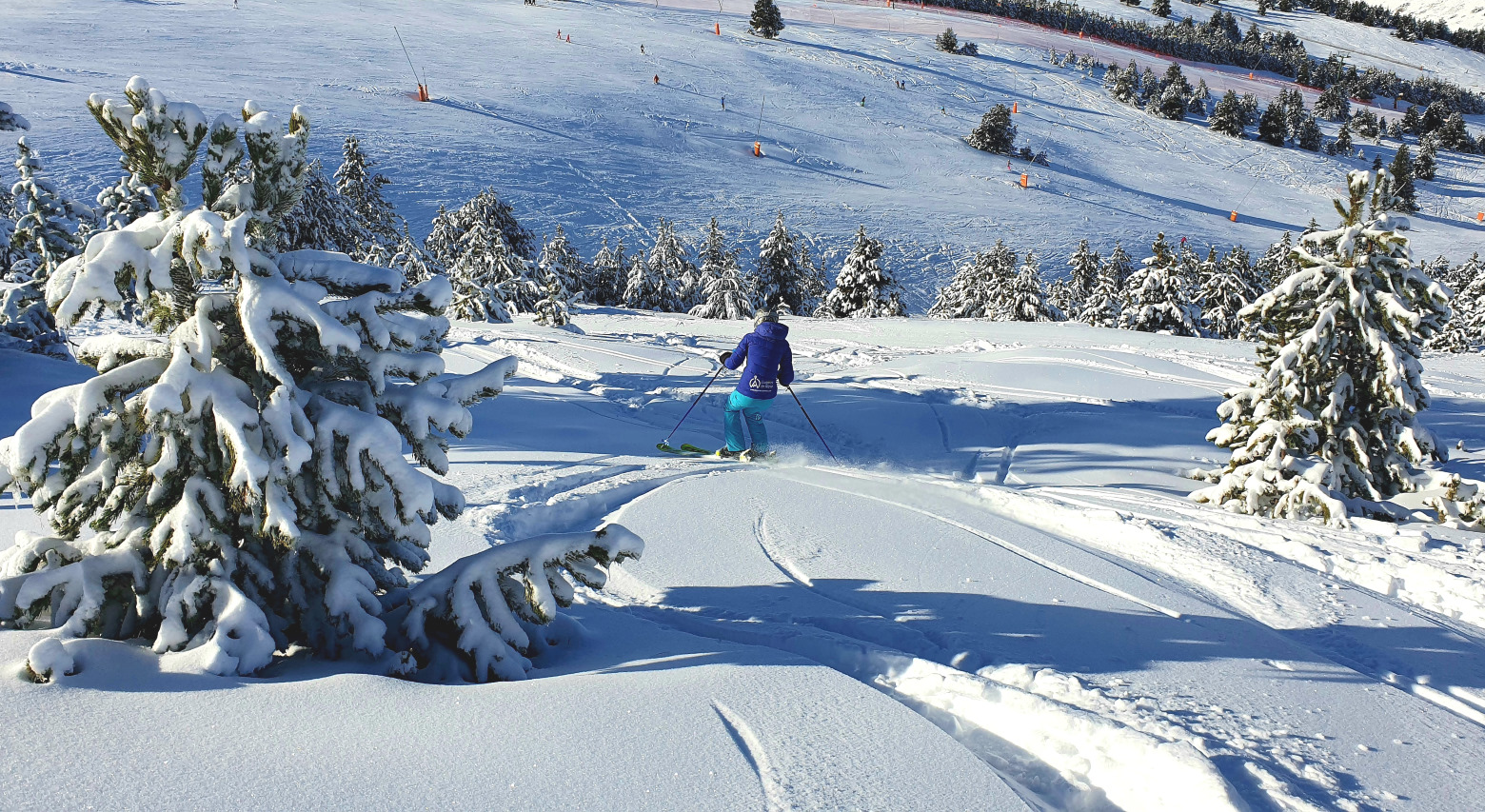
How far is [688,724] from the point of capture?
2.97m

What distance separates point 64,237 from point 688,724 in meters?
16.8

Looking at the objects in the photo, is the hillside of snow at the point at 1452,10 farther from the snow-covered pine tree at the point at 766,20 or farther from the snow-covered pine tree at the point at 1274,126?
the snow-covered pine tree at the point at 766,20

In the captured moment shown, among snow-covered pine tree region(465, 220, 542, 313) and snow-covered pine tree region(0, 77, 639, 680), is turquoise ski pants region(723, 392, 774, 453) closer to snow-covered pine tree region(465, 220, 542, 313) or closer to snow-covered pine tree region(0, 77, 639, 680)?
snow-covered pine tree region(0, 77, 639, 680)

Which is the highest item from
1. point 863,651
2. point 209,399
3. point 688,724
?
point 209,399

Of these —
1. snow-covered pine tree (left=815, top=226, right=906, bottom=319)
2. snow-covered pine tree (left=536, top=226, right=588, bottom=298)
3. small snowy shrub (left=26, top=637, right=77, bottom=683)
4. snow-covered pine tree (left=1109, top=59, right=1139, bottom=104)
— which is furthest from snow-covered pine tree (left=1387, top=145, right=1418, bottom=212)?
small snowy shrub (left=26, top=637, right=77, bottom=683)

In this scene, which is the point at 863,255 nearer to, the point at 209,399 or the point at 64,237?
the point at 64,237

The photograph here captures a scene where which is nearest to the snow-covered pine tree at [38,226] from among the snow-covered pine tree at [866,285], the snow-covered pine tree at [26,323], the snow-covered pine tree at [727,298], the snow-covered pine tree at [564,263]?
the snow-covered pine tree at [26,323]

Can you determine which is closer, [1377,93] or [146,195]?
[146,195]

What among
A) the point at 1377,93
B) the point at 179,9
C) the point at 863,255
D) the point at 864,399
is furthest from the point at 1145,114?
the point at 179,9

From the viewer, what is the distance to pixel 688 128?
215ft

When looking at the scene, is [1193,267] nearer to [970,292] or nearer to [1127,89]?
[970,292]

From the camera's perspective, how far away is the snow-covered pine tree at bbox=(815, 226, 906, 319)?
39594 millimetres

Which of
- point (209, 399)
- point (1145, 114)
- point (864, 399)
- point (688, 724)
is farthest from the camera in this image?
point (1145, 114)

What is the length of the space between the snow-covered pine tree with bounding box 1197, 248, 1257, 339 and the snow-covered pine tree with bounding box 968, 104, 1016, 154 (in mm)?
36020
